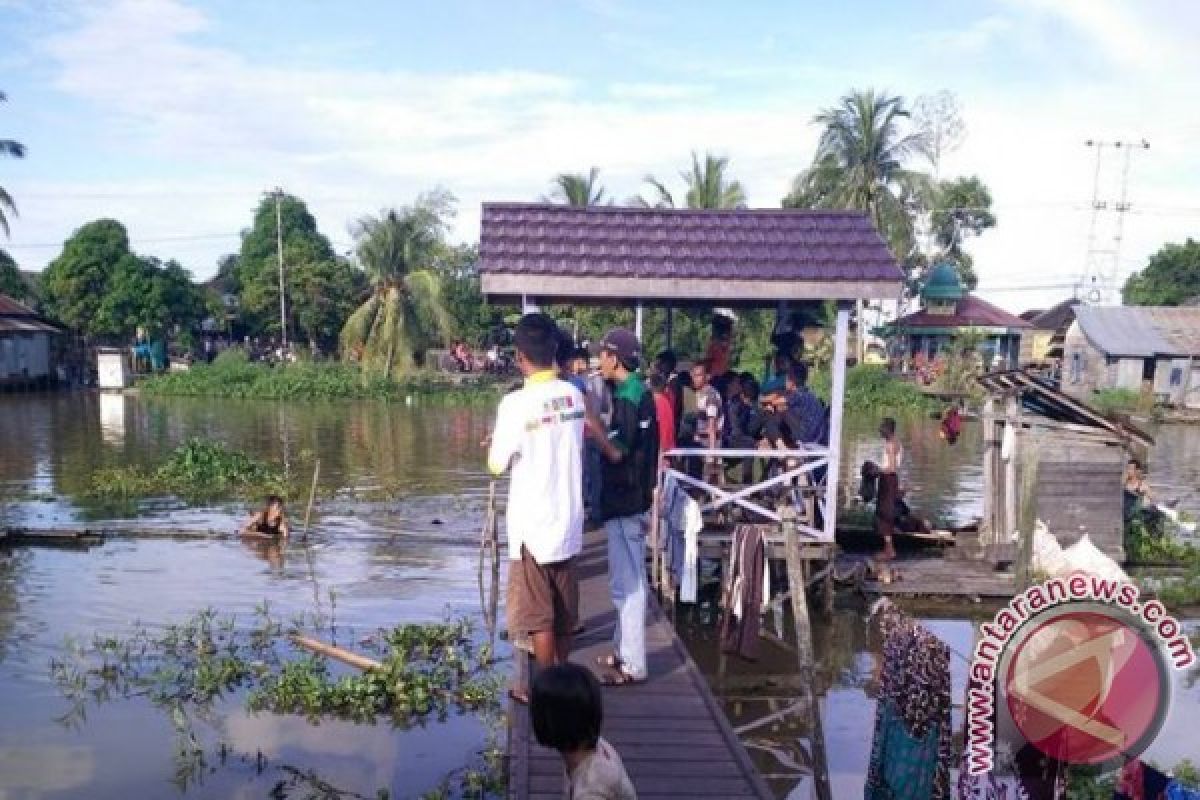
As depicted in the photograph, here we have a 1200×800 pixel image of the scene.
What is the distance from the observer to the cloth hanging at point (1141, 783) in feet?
15.2

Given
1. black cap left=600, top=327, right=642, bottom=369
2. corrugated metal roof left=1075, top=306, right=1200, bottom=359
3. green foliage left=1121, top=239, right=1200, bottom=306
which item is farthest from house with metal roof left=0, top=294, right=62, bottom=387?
green foliage left=1121, top=239, right=1200, bottom=306

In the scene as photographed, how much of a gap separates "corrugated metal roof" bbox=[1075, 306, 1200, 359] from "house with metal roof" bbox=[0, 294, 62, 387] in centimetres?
3823

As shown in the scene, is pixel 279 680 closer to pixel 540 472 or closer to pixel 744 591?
pixel 744 591

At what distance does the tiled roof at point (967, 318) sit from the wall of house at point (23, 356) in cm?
3399

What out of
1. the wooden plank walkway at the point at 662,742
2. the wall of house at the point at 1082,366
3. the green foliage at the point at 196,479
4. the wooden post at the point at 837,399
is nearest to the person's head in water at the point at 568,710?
the wooden plank walkway at the point at 662,742

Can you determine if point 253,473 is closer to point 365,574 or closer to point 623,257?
point 365,574

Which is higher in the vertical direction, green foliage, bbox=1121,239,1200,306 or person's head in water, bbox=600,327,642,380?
green foliage, bbox=1121,239,1200,306

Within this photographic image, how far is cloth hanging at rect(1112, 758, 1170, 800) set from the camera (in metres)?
4.64

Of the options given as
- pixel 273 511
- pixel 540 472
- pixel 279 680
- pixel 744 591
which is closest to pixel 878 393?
pixel 273 511

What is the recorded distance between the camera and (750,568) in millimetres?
9172

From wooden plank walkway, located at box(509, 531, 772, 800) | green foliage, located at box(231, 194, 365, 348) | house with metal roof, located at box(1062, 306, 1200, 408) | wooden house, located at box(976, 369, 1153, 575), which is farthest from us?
green foliage, located at box(231, 194, 365, 348)

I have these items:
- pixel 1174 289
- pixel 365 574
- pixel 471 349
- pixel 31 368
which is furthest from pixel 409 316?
pixel 1174 289

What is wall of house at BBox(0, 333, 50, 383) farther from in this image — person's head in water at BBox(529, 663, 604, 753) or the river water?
person's head in water at BBox(529, 663, 604, 753)

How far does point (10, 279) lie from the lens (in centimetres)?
4738
